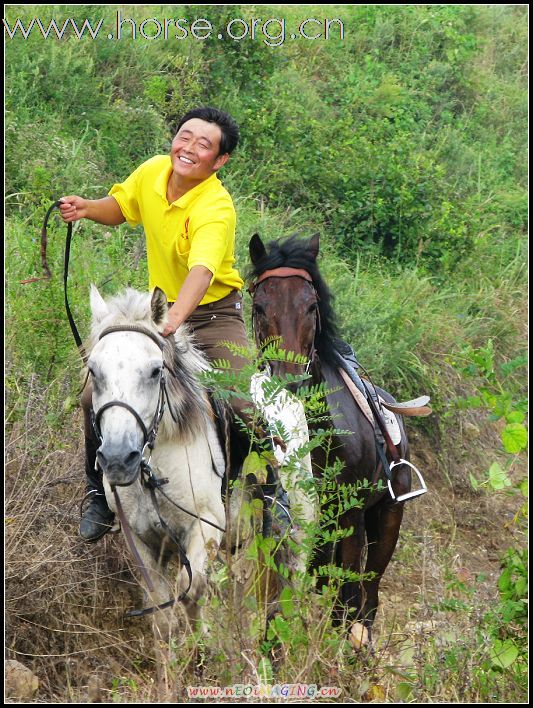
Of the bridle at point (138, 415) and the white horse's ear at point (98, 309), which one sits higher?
the white horse's ear at point (98, 309)

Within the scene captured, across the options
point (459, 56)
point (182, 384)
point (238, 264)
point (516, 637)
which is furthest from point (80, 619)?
point (459, 56)

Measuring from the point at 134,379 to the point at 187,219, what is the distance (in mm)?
1259

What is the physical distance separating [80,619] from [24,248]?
3.21 metres

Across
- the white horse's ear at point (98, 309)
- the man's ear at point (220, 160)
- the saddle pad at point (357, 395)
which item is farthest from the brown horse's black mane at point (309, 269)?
the white horse's ear at point (98, 309)

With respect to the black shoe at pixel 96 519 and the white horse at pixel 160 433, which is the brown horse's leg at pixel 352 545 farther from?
the black shoe at pixel 96 519

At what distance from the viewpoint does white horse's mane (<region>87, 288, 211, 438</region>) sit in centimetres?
457

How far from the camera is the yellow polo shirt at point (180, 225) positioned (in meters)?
5.06

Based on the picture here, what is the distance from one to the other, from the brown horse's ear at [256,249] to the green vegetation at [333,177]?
0.98 meters

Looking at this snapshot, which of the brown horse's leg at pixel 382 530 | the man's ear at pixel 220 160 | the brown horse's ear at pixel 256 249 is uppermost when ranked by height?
the man's ear at pixel 220 160

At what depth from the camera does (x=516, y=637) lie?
4.42 metres

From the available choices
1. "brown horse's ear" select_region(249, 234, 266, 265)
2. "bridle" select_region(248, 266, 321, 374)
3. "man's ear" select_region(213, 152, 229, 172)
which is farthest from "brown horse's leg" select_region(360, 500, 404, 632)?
"man's ear" select_region(213, 152, 229, 172)

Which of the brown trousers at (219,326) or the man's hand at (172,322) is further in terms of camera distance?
the brown trousers at (219,326)

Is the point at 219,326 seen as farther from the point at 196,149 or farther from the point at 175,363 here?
the point at 196,149

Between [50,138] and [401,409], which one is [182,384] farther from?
[50,138]
